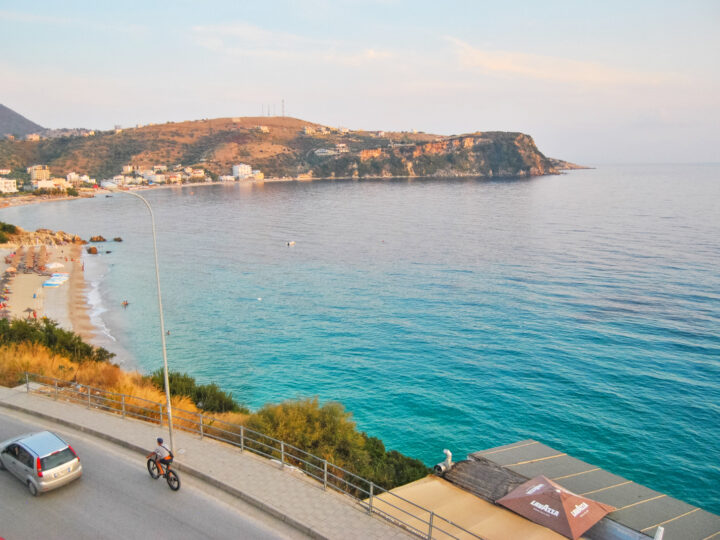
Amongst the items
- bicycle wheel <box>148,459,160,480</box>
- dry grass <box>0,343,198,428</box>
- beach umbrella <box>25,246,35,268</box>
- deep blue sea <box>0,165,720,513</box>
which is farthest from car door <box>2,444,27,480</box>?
beach umbrella <box>25,246,35,268</box>

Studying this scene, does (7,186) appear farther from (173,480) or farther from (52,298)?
(173,480)

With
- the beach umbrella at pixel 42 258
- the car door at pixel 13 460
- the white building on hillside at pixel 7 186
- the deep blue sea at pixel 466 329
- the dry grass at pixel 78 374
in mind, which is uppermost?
the white building on hillside at pixel 7 186

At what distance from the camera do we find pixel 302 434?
15.8 metres

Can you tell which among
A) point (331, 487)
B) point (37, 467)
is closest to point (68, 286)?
point (37, 467)

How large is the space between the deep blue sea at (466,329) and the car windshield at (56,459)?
14.6m

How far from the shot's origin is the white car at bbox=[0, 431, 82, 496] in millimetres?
11773

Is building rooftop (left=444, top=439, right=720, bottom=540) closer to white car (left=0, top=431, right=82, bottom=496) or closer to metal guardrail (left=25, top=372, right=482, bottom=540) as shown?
metal guardrail (left=25, top=372, right=482, bottom=540)

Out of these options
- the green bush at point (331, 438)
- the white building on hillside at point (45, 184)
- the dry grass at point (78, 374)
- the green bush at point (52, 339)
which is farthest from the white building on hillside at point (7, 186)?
Answer: the green bush at point (331, 438)

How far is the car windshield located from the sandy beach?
26890 millimetres

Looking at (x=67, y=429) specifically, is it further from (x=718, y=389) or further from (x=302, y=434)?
(x=718, y=389)

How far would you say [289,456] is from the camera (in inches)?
573

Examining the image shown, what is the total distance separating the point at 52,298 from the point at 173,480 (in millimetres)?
42835

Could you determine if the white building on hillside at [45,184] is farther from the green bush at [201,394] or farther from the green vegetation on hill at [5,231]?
the green bush at [201,394]

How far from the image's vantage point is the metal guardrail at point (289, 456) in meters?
11.1
